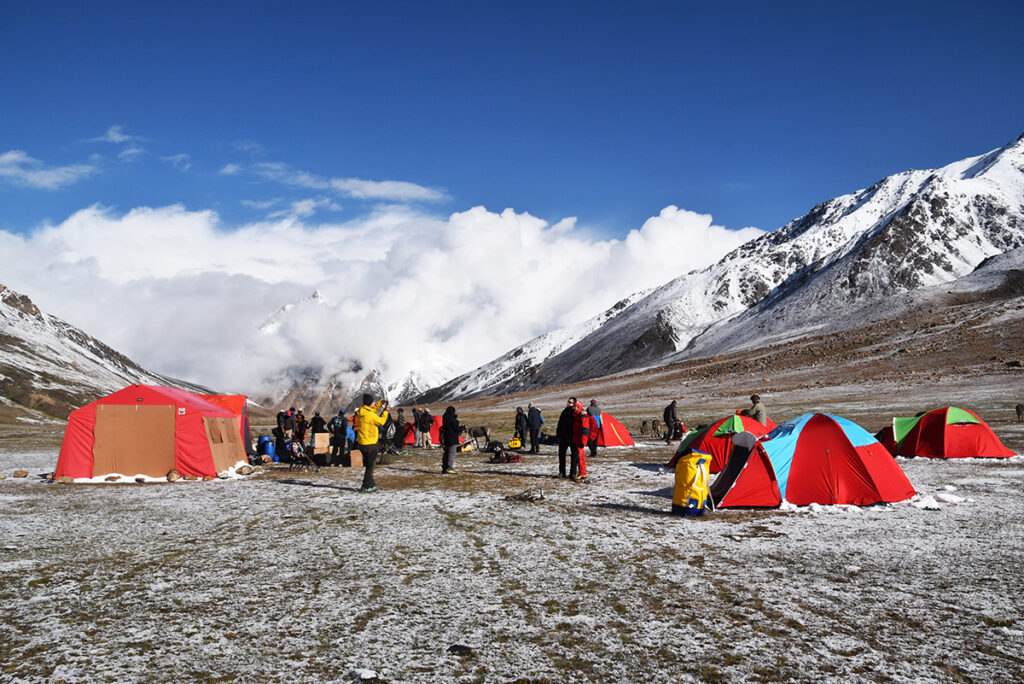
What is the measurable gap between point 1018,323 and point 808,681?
341ft

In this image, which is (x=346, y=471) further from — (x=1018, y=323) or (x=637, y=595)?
(x=1018, y=323)

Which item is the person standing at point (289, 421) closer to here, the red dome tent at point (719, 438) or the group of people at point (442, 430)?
the group of people at point (442, 430)

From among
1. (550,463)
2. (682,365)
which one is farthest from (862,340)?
(550,463)

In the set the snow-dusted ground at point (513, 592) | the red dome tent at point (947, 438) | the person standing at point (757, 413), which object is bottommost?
the snow-dusted ground at point (513, 592)

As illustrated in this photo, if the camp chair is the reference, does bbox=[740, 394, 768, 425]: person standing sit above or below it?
above

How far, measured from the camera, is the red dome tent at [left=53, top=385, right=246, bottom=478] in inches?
821

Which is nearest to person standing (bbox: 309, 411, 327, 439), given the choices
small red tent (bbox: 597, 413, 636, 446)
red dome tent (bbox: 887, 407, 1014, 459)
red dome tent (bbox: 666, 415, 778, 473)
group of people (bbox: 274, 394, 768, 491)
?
group of people (bbox: 274, 394, 768, 491)

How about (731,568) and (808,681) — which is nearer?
(808,681)

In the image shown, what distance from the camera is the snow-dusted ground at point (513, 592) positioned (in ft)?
20.5

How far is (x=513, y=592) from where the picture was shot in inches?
335

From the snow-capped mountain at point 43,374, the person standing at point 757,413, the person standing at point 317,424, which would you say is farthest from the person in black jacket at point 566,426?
the snow-capped mountain at point 43,374

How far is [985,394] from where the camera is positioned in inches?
1978

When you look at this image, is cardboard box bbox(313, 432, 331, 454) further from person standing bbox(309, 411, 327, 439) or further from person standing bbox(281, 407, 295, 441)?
person standing bbox(281, 407, 295, 441)

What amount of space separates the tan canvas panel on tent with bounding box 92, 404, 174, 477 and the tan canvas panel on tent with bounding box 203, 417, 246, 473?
1.28m
